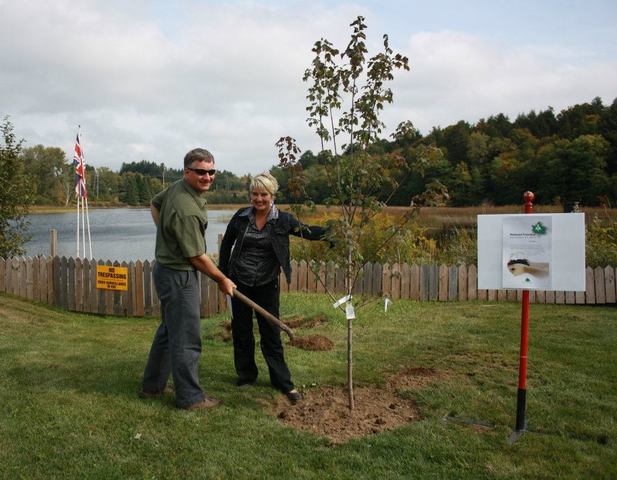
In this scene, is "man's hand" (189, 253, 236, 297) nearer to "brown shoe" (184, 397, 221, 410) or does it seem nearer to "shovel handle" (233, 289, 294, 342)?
"shovel handle" (233, 289, 294, 342)

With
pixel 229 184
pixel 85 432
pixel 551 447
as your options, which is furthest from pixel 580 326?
pixel 229 184

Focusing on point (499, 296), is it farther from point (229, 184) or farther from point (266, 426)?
point (229, 184)

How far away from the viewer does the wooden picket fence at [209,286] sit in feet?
30.5

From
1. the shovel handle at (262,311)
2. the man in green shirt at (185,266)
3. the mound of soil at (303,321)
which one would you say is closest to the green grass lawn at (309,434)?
the man in green shirt at (185,266)

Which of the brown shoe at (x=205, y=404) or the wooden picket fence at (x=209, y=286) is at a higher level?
the wooden picket fence at (x=209, y=286)

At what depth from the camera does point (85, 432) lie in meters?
3.80

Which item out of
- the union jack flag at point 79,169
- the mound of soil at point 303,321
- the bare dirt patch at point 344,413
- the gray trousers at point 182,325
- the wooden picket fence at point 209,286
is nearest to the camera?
the bare dirt patch at point 344,413

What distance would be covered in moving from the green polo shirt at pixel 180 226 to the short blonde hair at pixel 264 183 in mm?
456

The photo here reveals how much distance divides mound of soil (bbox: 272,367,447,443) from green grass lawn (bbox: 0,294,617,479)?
0.43ft

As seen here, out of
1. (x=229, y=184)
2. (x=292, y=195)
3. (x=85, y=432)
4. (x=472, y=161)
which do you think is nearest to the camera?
(x=85, y=432)

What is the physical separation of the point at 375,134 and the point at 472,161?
47.3m

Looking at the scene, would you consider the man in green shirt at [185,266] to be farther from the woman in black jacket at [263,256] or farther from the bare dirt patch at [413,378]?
the bare dirt patch at [413,378]

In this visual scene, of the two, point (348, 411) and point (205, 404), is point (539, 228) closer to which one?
point (348, 411)

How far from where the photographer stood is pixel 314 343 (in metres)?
6.39
